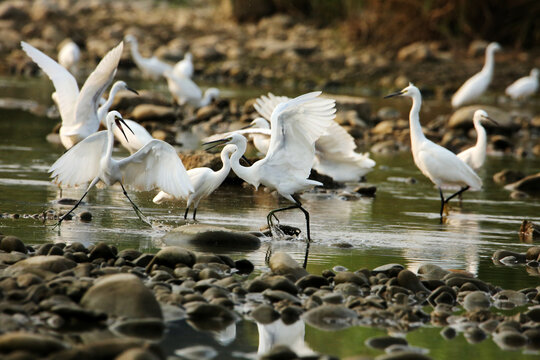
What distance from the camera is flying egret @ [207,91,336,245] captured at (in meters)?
9.55

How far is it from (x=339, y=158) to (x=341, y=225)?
2.93 meters

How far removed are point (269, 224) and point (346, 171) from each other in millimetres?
4079

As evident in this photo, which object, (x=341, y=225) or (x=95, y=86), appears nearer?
(x=341, y=225)

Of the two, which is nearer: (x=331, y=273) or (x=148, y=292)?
(x=148, y=292)

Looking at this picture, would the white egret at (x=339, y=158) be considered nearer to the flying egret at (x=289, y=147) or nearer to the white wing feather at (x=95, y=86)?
the white wing feather at (x=95, y=86)

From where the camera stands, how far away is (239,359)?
6039mm

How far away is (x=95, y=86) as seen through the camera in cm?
1222

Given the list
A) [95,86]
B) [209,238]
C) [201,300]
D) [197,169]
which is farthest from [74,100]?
[201,300]

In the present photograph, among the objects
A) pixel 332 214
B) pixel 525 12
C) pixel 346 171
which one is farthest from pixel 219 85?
pixel 332 214

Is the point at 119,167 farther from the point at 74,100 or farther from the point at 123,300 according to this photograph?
the point at 123,300

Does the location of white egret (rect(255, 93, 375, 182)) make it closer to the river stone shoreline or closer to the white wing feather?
the white wing feather

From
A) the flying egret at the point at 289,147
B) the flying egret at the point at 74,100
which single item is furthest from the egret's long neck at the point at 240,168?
the flying egret at the point at 74,100

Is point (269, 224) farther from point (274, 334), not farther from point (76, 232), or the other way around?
point (274, 334)

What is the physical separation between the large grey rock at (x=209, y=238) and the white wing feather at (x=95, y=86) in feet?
10.4
